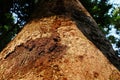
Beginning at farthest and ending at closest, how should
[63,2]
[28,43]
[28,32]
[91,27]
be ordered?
[63,2] < [91,27] < [28,32] < [28,43]

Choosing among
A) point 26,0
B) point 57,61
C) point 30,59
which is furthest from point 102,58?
point 26,0

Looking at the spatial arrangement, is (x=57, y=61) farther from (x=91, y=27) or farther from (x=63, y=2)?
(x=63, y=2)

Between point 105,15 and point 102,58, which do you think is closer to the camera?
point 102,58

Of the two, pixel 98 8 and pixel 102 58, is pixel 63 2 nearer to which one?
pixel 102 58

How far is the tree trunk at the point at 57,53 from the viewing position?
3.53m

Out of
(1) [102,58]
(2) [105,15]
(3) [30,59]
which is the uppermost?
(3) [30,59]

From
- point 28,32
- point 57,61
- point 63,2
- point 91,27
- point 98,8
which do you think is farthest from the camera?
point 98,8

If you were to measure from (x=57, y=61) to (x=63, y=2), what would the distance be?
2101 mm

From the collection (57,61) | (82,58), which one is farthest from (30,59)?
(82,58)

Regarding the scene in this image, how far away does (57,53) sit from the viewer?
3.81m

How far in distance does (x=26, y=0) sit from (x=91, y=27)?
13.5 feet

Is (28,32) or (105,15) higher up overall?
(28,32)

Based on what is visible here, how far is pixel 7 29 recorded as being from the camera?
7.95m

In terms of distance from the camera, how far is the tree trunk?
11.6 feet
